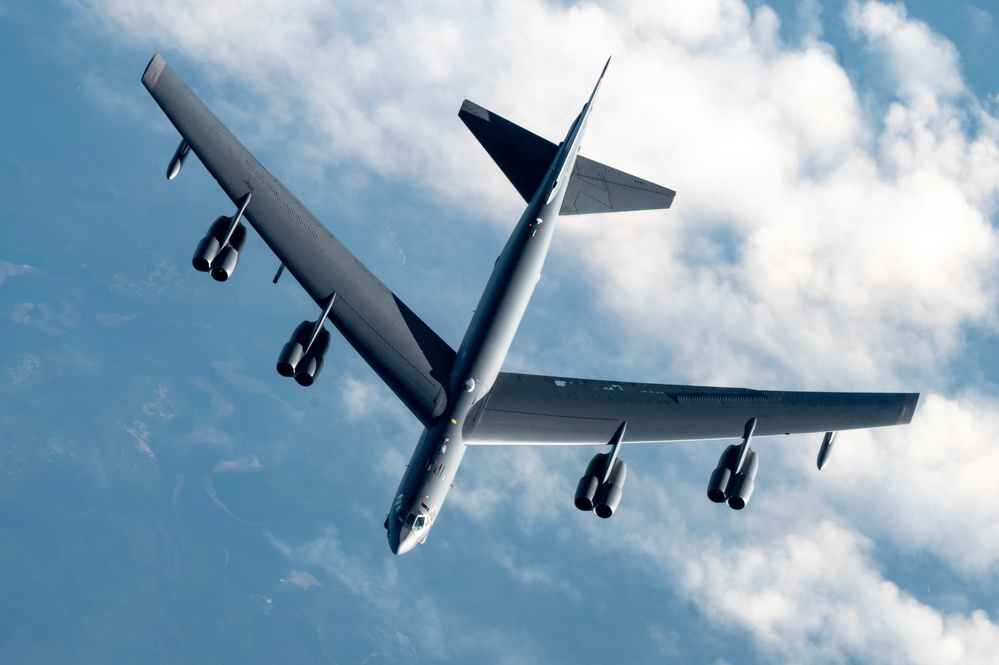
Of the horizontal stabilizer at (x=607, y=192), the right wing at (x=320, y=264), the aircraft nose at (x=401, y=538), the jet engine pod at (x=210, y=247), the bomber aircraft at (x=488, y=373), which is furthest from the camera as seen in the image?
the horizontal stabilizer at (x=607, y=192)

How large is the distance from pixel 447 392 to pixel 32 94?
471 ft

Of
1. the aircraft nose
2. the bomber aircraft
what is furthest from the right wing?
the aircraft nose

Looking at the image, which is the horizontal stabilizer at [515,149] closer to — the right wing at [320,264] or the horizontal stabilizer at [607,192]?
the horizontal stabilizer at [607,192]

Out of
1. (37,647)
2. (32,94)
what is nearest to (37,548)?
(37,647)

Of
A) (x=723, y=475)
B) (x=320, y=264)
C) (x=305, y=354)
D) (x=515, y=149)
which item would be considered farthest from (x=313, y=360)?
(x=723, y=475)

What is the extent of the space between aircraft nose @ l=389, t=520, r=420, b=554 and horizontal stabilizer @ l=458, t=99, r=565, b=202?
2273cm

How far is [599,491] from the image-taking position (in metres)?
46.3

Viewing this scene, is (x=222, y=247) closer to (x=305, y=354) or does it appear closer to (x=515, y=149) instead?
(x=305, y=354)

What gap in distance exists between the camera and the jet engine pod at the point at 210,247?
4884 cm

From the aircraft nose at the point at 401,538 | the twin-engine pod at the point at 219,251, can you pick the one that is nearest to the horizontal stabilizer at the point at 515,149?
the twin-engine pod at the point at 219,251

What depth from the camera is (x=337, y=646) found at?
15038cm

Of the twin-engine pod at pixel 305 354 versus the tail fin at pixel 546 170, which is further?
the tail fin at pixel 546 170

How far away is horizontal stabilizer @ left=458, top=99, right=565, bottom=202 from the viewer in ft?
179

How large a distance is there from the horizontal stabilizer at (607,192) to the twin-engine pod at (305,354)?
16.7 meters
